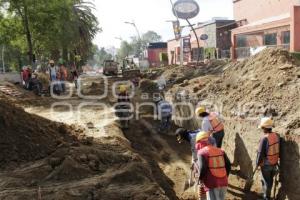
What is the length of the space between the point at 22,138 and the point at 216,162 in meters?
5.44

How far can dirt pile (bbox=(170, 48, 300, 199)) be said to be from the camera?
29.2 ft

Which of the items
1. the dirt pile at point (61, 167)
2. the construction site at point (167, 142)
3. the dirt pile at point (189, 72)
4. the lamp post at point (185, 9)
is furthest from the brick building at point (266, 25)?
the dirt pile at point (61, 167)

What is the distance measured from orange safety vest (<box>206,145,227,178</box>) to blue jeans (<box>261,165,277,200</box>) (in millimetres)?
1859

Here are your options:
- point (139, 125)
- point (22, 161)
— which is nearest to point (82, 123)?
point (139, 125)

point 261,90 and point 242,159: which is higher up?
point 261,90

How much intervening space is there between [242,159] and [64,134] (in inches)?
203

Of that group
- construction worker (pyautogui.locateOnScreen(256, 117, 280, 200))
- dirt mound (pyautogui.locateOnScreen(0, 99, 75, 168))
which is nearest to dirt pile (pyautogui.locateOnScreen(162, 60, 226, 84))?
dirt mound (pyautogui.locateOnScreen(0, 99, 75, 168))

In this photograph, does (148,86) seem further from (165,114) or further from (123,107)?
(165,114)

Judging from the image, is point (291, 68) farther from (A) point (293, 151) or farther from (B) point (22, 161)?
(B) point (22, 161)

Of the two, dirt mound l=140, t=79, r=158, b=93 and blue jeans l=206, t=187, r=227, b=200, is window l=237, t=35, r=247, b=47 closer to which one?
dirt mound l=140, t=79, r=158, b=93

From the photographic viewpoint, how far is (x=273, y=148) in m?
8.66

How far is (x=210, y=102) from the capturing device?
14367 mm

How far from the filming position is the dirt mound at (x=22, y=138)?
9.92m

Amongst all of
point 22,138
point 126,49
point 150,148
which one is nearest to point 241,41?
point 150,148
